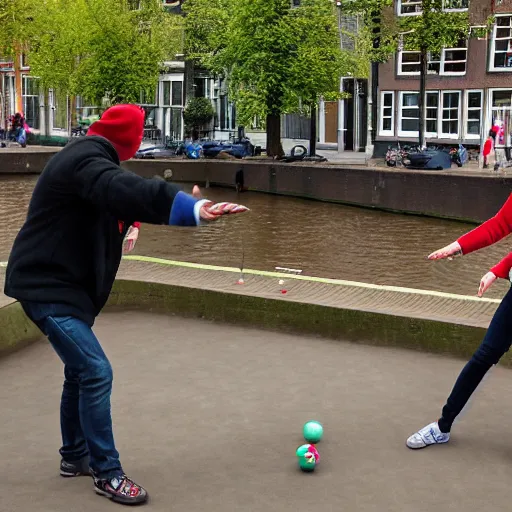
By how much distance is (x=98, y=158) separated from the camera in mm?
3492

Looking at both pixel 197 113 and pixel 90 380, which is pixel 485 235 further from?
pixel 197 113

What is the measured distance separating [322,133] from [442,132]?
5272 mm

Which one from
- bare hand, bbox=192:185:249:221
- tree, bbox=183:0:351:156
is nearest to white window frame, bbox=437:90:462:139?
tree, bbox=183:0:351:156

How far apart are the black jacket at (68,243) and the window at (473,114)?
95.1ft

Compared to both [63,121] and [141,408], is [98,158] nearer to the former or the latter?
[141,408]

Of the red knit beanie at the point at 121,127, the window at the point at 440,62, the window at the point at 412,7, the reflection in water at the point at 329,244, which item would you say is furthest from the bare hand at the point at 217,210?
the window at the point at 440,62

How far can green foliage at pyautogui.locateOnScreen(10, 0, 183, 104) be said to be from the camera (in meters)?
32.0

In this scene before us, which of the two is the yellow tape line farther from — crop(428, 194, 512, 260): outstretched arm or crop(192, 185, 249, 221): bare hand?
crop(192, 185, 249, 221): bare hand

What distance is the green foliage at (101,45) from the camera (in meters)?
32.0

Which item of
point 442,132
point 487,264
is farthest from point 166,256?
point 442,132

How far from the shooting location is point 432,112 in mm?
33219

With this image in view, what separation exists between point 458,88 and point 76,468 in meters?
29.7

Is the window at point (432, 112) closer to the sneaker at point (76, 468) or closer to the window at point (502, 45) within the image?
the window at point (502, 45)

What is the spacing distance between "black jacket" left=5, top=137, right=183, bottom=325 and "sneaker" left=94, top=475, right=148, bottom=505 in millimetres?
620
